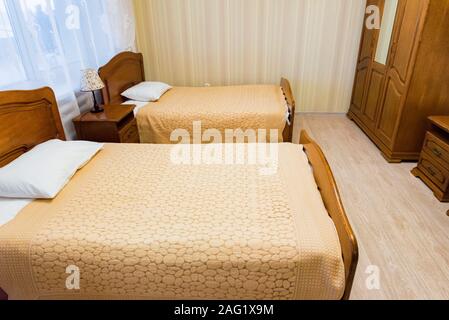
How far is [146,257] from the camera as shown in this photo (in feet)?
3.96

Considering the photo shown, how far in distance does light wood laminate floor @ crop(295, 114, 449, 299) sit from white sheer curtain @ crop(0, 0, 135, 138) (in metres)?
2.37

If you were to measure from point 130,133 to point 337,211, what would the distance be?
1910 mm

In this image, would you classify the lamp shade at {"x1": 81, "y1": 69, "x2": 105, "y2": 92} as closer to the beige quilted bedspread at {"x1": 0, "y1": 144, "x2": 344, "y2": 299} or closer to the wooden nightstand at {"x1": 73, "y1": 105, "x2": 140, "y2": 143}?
the wooden nightstand at {"x1": 73, "y1": 105, "x2": 140, "y2": 143}

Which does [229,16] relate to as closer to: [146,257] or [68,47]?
[68,47]

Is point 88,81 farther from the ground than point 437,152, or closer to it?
farther from the ground

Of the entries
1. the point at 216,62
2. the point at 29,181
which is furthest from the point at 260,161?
the point at 216,62

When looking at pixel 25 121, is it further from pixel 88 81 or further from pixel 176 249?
pixel 176 249

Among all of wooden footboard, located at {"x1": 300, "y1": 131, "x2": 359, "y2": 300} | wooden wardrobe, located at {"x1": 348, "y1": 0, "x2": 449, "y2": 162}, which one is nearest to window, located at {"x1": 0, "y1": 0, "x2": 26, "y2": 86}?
wooden footboard, located at {"x1": 300, "y1": 131, "x2": 359, "y2": 300}

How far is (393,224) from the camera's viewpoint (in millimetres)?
2137

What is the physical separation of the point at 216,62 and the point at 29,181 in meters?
3.06

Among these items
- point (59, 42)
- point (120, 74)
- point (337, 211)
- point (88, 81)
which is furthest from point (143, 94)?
point (337, 211)

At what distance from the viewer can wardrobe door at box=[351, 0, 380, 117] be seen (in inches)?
138

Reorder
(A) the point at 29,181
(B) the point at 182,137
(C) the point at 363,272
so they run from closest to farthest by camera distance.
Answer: (A) the point at 29,181
(C) the point at 363,272
(B) the point at 182,137

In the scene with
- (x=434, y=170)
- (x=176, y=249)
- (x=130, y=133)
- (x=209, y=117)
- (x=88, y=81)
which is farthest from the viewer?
(x=209, y=117)
